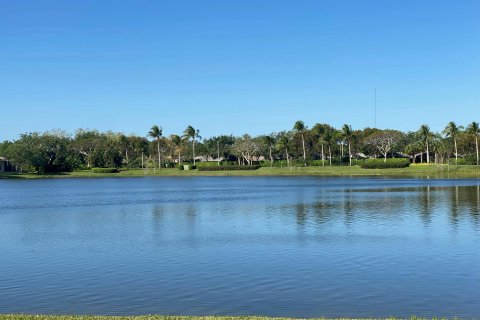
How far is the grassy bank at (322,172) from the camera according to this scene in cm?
12594

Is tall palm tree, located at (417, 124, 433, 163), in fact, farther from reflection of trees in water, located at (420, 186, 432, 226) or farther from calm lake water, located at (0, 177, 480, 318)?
calm lake water, located at (0, 177, 480, 318)

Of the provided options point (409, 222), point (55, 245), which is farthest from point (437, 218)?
point (55, 245)

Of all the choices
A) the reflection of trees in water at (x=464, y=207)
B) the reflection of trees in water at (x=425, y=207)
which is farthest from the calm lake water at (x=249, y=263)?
the reflection of trees in water at (x=425, y=207)

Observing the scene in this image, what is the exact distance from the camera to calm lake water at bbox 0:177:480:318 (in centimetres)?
1853

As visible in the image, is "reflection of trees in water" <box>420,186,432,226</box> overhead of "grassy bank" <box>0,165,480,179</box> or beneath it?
beneath

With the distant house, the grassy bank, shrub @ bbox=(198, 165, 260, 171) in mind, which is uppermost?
the distant house

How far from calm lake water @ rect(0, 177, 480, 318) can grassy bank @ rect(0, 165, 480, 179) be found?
8105cm

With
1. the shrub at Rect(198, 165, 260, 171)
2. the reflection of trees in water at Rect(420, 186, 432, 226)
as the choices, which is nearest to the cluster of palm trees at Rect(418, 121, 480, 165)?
the shrub at Rect(198, 165, 260, 171)

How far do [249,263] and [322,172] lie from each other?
123720mm

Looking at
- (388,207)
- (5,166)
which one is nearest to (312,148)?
(5,166)

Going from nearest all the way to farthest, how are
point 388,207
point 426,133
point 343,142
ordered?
point 388,207 < point 426,133 < point 343,142

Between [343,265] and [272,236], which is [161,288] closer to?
[343,265]

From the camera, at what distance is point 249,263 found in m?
25.8

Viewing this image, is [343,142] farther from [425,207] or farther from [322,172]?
[425,207]
